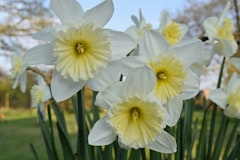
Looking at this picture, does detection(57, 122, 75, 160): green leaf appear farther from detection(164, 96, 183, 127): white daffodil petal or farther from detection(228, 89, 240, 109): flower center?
detection(228, 89, 240, 109): flower center

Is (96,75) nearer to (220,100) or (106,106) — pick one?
(106,106)

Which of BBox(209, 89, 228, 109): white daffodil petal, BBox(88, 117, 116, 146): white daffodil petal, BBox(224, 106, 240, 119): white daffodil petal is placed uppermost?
BBox(88, 117, 116, 146): white daffodil petal

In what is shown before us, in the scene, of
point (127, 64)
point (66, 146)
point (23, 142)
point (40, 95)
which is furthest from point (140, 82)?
point (23, 142)

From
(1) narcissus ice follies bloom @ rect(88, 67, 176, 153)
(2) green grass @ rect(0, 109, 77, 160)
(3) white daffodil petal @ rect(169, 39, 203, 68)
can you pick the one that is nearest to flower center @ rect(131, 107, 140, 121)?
(1) narcissus ice follies bloom @ rect(88, 67, 176, 153)

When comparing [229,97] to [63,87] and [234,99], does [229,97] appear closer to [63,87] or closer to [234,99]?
[234,99]

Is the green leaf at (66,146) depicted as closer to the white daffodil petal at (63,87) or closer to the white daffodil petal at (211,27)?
the white daffodil petal at (63,87)
